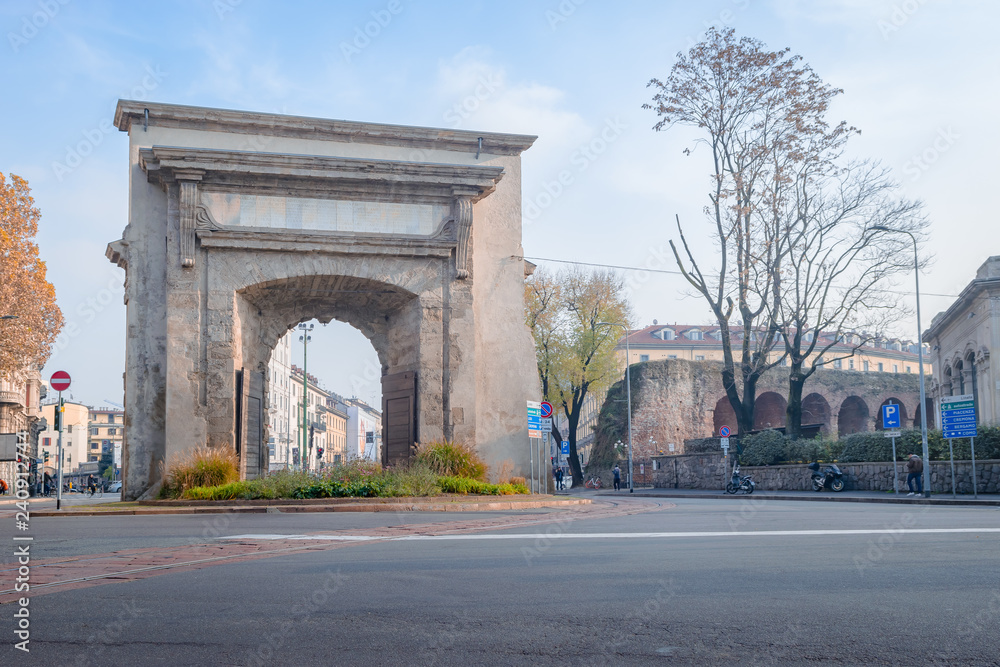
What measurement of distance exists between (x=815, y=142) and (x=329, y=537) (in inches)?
1080

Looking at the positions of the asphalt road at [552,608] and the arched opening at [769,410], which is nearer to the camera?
the asphalt road at [552,608]

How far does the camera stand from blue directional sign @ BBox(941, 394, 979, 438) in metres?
23.7

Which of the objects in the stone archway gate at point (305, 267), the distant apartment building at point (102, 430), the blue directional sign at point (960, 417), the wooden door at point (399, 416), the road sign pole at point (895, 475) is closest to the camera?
the stone archway gate at point (305, 267)

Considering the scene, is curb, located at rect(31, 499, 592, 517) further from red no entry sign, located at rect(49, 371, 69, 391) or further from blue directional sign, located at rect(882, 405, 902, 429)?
blue directional sign, located at rect(882, 405, 902, 429)

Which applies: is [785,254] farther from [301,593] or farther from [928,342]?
[928,342]

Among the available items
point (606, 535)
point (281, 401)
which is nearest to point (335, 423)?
point (281, 401)

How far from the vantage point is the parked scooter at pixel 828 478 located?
3192 cm

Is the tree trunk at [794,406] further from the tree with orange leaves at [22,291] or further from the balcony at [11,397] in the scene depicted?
the balcony at [11,397]

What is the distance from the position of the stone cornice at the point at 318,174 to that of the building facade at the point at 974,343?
27.0 meters

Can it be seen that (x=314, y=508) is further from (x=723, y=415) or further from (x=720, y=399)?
(x=723, y=415)

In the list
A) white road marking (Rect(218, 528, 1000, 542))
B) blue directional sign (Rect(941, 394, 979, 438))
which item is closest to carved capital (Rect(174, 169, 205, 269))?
white road marking (Rect(218, 528, 1000, 542))

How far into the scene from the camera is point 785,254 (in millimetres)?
33500

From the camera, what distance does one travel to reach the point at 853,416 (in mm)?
71938

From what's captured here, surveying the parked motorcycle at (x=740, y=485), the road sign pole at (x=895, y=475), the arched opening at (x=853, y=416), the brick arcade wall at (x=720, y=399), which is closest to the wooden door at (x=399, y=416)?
the road sign pole at (x=895, y=475)
